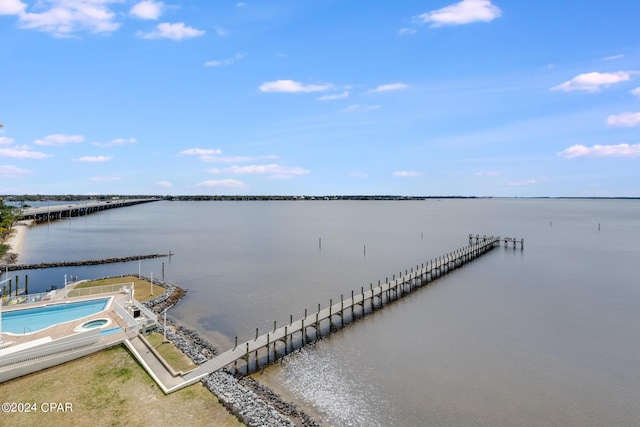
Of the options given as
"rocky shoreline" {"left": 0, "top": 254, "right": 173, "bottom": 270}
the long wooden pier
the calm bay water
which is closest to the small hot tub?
the calm bay water

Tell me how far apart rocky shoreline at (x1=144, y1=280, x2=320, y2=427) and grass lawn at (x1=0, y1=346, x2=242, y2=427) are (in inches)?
16.2

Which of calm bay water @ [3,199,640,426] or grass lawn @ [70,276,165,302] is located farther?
grass lawn @ [70,276,165,302]

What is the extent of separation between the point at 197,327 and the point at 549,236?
93.7 m

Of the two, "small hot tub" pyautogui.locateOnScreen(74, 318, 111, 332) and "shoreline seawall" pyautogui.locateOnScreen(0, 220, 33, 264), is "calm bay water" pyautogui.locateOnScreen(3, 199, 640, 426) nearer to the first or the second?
"shoreline seawall" pyautogui.locateOnScreen(0, 220, 33, 264)

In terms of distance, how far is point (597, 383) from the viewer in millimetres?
22781

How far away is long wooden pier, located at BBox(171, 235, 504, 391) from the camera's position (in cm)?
2283

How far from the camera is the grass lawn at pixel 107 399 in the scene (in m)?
15.9

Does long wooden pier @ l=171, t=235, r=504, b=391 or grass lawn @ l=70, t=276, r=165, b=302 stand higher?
grass lawn @ l=70, t=276, r=165, b=302

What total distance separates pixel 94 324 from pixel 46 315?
4969 mm

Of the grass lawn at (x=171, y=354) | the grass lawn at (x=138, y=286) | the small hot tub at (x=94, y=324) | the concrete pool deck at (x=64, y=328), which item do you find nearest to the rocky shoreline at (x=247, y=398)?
the grass lawn at (x=171, y=354)

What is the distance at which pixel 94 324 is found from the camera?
2508cm

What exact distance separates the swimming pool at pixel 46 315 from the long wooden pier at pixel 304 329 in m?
11.7

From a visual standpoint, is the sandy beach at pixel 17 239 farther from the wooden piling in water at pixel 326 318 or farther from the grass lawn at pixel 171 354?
the wooden piling in water at pixel 326 318

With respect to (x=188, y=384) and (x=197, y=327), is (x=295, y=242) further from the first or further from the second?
(x=188, y=384)
